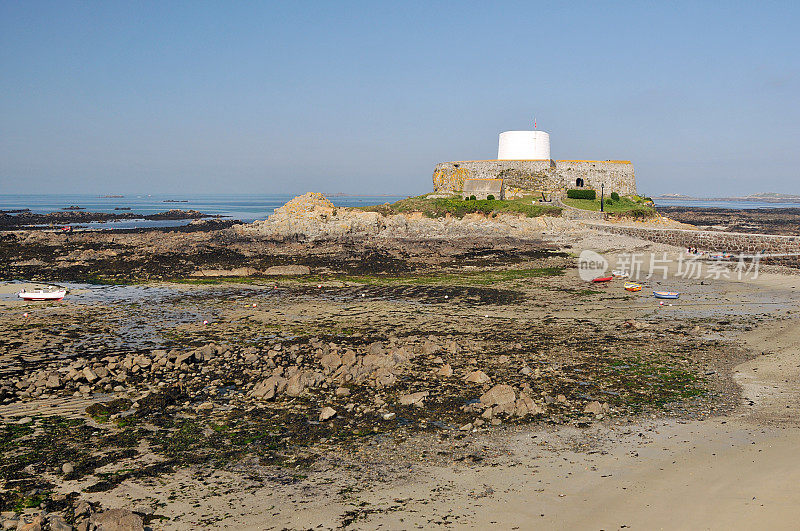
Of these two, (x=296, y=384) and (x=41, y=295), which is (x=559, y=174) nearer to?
(x=41, y=295)

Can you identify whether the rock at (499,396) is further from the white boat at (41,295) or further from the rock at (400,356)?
Result: the white boat at (41,295)

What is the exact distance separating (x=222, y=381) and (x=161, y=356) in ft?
7.31

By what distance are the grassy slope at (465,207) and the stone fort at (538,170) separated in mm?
3472

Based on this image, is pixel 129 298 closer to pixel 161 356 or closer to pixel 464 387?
pixel 161 356

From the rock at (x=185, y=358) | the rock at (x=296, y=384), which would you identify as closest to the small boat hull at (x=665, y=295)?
the rock at (x=296, y=384)

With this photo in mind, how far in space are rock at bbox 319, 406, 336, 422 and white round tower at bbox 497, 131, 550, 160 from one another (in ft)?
158

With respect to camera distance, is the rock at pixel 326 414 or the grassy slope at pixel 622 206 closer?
the rock at pixel 326 414

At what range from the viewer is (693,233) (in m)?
35.4

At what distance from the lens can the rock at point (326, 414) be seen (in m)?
9.76

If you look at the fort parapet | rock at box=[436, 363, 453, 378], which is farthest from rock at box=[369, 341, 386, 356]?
the fort parapet

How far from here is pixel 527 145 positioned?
5469 centimetres

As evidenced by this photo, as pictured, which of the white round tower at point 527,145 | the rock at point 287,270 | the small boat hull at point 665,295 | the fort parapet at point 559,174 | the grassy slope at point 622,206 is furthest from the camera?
the white round tower at point 527,145

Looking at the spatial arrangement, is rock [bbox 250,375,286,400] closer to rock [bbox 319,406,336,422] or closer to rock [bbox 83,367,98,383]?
rock [bbox 319,406,336,422]

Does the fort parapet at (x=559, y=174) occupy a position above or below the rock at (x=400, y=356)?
above
